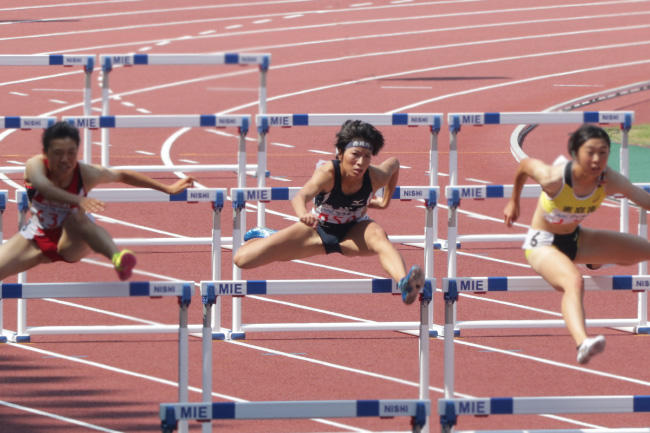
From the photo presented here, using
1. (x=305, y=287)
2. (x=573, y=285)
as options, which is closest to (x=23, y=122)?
(x=305, y=287)

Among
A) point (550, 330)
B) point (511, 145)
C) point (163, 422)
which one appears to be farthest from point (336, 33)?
point (163, 422)

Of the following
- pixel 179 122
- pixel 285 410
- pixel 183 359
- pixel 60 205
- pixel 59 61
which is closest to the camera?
pixel 285 410

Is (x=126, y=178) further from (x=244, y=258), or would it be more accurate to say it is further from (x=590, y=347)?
(x=590, y=347)

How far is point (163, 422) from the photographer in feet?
21.8

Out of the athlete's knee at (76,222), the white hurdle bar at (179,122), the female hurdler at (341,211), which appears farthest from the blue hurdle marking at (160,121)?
the athlete's knee at (76,222)

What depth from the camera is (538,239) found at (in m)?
8.22

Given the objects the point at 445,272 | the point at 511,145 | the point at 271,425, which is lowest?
the point at 271,425

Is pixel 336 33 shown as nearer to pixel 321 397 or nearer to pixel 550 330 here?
pixel 550 330

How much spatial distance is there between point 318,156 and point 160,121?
5496mm

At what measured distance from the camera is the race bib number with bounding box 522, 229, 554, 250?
8188mm

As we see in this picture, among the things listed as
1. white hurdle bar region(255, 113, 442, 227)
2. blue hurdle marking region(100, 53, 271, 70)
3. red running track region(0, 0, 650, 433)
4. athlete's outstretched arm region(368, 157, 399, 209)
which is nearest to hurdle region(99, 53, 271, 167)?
blue hurdle marking region(100, 53, 271, 70)

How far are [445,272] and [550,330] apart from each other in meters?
1.64

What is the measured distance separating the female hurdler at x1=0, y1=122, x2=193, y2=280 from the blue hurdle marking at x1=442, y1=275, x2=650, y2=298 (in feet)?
5.23

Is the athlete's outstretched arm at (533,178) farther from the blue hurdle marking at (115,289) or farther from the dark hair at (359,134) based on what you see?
the blue hurdle marking at (115,289)
